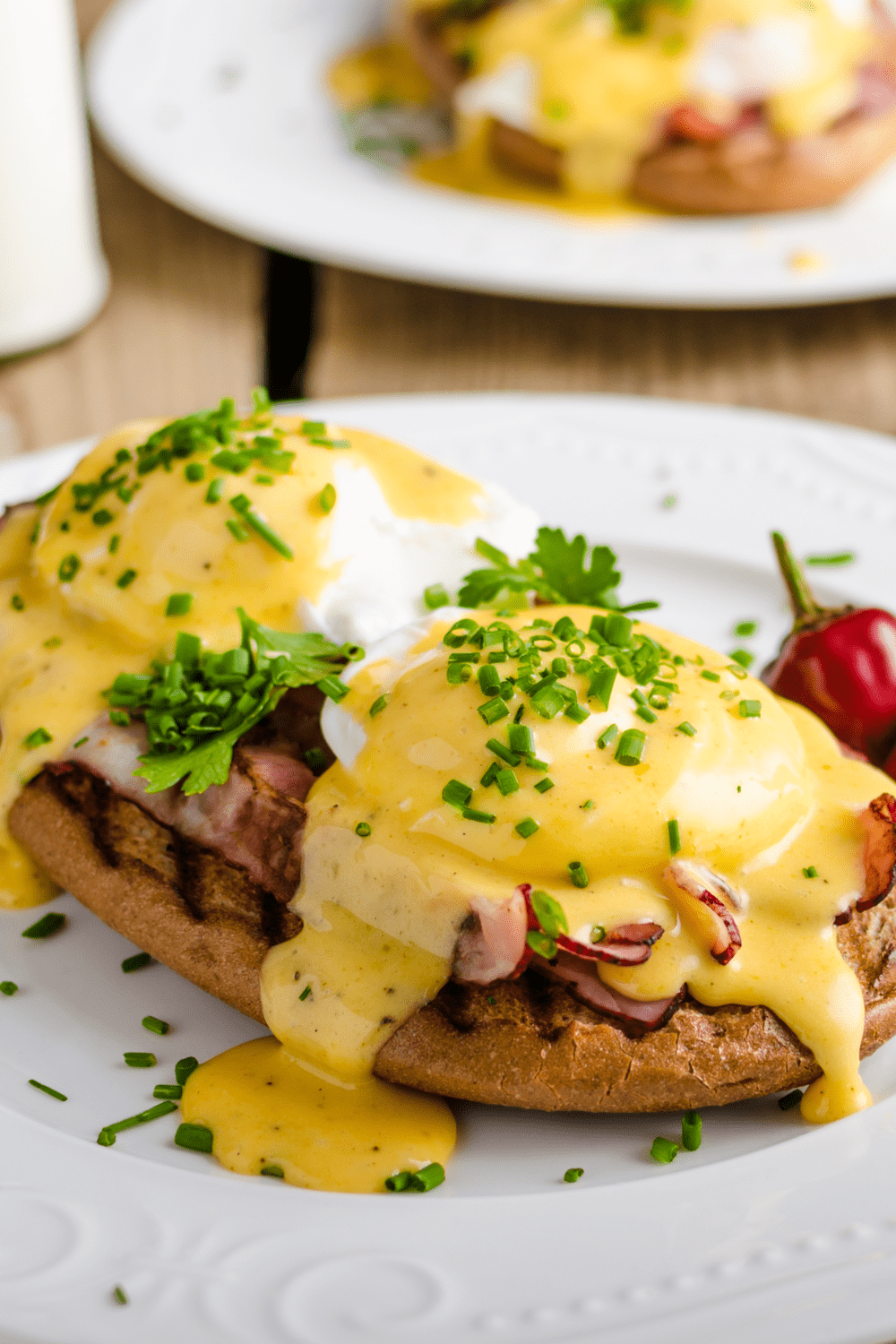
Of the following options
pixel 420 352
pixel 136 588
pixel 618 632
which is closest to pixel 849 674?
pixel 618 632

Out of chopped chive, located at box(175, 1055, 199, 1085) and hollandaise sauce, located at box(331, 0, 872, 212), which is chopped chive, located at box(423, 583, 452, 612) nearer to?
chopped chive, located at box(175, 1055, 199, 1085)

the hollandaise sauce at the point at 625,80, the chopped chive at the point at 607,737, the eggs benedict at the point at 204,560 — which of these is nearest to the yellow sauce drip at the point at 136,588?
the eggs benedict at the point at 204,560

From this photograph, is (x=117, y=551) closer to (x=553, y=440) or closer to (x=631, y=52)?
(x=553, y=440)

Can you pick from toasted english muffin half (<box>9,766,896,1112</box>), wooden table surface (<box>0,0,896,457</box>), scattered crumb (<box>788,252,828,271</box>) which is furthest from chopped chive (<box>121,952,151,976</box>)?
scattered crumb (<box>788,252,828,271</box>)

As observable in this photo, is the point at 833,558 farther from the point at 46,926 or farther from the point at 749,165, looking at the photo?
the point at 46,926

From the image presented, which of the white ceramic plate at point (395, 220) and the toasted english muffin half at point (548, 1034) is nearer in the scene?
the toasted english muffin half at point (548, 1034)

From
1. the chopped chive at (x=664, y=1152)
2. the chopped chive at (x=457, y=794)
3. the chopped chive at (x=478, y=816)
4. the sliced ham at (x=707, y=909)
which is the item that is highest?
the chopped chive at (x=457, y=794)

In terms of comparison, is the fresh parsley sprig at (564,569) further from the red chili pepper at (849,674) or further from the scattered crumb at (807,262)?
the scattered crumb at (807,262)
